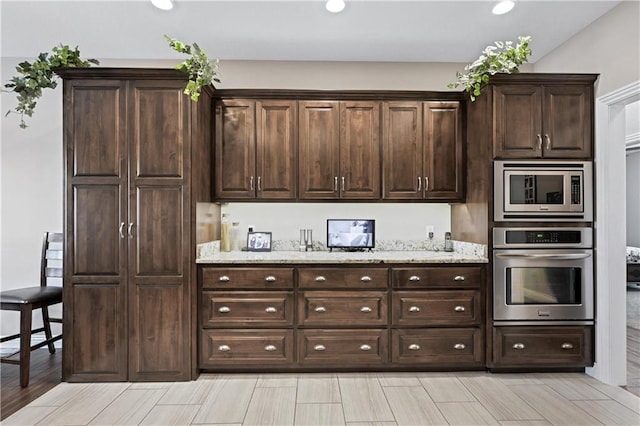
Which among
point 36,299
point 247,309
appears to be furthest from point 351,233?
point 36,299

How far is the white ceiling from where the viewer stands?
3.11m

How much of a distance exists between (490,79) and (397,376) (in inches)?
96.3

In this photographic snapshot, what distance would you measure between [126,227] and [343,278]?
1705 mm

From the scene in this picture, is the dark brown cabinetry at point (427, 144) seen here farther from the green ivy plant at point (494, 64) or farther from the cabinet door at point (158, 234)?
the cabinet door at point (158, 234)

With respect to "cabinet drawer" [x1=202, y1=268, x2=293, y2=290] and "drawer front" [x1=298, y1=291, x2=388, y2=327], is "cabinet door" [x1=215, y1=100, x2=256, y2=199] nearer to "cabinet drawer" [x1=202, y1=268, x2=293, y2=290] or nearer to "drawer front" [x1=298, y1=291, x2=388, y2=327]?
"cabinet drawer" [x1=202, y1=268, x2=293, y2=290]

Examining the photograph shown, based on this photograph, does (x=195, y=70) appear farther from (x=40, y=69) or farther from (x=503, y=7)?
(x=503, y=7)

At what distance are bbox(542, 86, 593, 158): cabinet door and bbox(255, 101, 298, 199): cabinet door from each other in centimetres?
206

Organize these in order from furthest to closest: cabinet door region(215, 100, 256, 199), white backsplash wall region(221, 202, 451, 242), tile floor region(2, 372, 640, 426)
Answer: white backsplash wall region(221, 202, 451, 242) < cabinet door region(215, 100, 256, 199) < tile floor region(2, 372, 640, 426)

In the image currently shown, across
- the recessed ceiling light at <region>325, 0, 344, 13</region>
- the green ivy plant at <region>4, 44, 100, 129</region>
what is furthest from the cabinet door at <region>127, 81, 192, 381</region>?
the recessed ceiling light at <region>325, 0, 344, 13</region>

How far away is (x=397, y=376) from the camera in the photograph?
128 inches

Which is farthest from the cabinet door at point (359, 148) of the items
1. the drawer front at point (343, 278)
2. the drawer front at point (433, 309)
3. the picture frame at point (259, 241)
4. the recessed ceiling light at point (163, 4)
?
the recessed ceiling light at point (163, 4)

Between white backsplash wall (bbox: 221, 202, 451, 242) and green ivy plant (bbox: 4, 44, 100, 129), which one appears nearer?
green ivy plant (bbox: 4, 44, 100, 129)

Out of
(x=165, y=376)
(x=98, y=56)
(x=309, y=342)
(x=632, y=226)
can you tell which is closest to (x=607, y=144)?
(x=309, y=342)

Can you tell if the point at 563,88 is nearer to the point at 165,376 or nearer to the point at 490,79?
the point at 490,79
